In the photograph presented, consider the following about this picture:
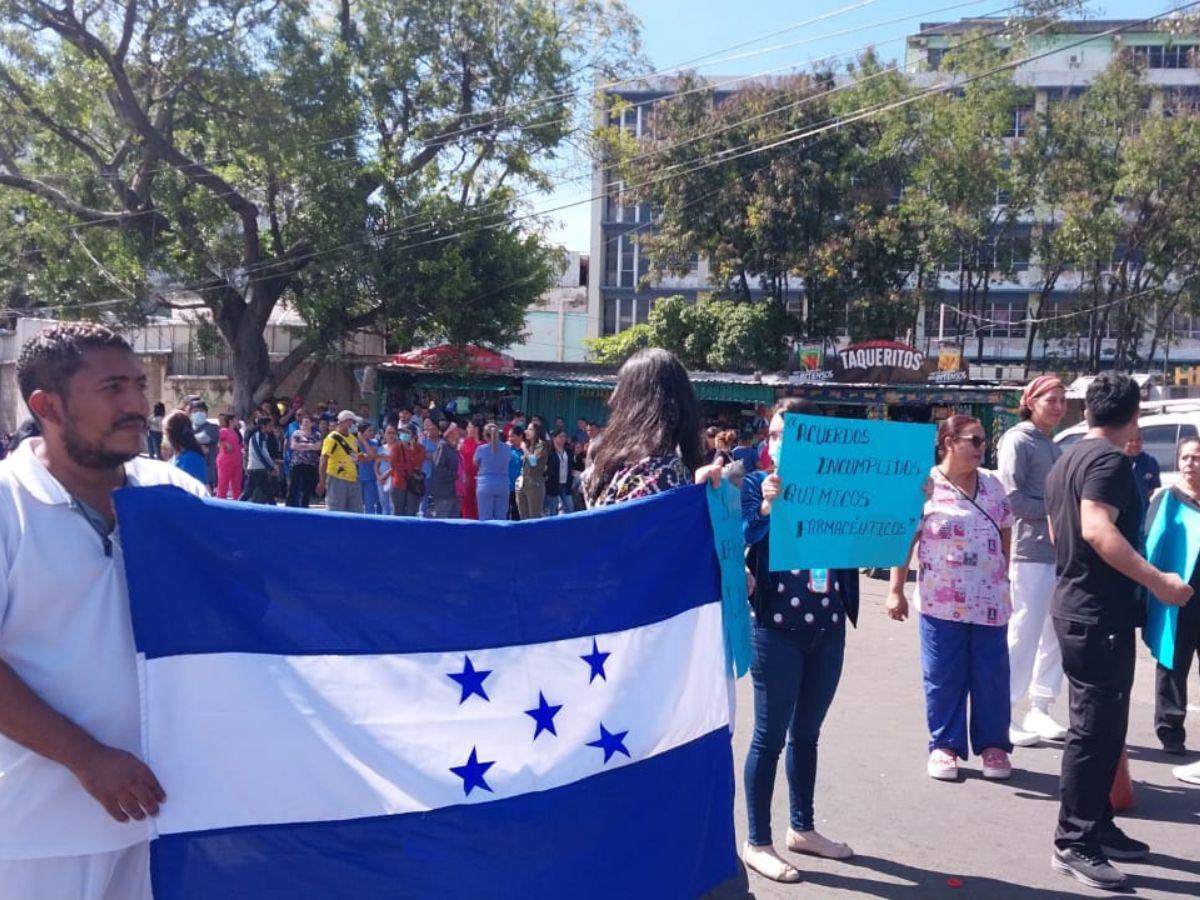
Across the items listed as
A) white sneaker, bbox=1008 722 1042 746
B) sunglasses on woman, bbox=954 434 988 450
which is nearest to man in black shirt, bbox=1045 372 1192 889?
sunglasses on woman, bbox=954 434 988 450

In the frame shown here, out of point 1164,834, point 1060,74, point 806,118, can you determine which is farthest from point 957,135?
point 1164,834

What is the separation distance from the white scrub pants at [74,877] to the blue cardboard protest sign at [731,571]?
1.90 metres

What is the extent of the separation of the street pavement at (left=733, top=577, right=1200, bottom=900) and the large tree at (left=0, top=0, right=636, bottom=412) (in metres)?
23.6

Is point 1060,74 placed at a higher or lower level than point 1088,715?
higher

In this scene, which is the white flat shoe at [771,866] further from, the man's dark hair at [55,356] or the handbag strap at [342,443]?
the handbag strap at [342,443]

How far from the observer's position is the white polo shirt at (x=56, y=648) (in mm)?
2480

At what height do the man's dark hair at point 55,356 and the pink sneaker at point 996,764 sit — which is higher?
the man's dark hair at point 55,356

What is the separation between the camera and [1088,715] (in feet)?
15.1

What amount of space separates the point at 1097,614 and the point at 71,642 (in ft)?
11.9

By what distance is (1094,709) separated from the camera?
15.1 ft

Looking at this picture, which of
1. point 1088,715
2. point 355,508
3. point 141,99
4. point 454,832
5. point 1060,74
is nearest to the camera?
point 454,832

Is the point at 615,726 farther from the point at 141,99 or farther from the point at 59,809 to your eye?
the point at 141,99

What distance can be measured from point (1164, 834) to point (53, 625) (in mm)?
4775

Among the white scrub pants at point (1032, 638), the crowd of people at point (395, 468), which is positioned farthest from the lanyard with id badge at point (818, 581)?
the crowd of people at point (395, 468)
